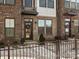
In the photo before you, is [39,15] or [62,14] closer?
[39,15]

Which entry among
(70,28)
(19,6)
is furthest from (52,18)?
(19,6)

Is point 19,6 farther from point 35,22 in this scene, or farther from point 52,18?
point 52,18

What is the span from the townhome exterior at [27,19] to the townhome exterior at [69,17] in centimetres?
85

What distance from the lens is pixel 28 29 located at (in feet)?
74.9

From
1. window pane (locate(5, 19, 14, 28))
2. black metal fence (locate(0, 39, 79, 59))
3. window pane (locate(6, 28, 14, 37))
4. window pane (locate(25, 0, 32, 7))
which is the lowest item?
black metal fence (locate(0, 39, 79, 59))

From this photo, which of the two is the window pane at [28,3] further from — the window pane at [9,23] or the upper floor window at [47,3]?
the window pane at [9,23]

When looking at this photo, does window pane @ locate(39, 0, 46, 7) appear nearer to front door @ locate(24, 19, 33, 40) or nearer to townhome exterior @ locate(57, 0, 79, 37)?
townhome exterior @ locate(57, 0, 79, 37)

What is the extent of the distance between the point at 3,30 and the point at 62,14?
792 cm

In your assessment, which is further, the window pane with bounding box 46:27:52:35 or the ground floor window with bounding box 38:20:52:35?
the window pane with bounding box 46:27:52:35

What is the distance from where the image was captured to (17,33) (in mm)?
21203

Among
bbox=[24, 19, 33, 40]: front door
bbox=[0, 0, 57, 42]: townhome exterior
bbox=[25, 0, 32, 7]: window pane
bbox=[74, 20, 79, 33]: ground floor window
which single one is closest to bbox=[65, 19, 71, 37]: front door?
bbox=[74, 20, 79, 33]: ground floor window

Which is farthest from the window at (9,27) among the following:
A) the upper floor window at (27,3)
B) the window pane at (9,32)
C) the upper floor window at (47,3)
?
the upper floor window at (47,3)

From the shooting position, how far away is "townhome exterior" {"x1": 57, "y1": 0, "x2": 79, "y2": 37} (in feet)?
83.2

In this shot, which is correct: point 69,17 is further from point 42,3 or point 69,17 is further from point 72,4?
point 42,3
